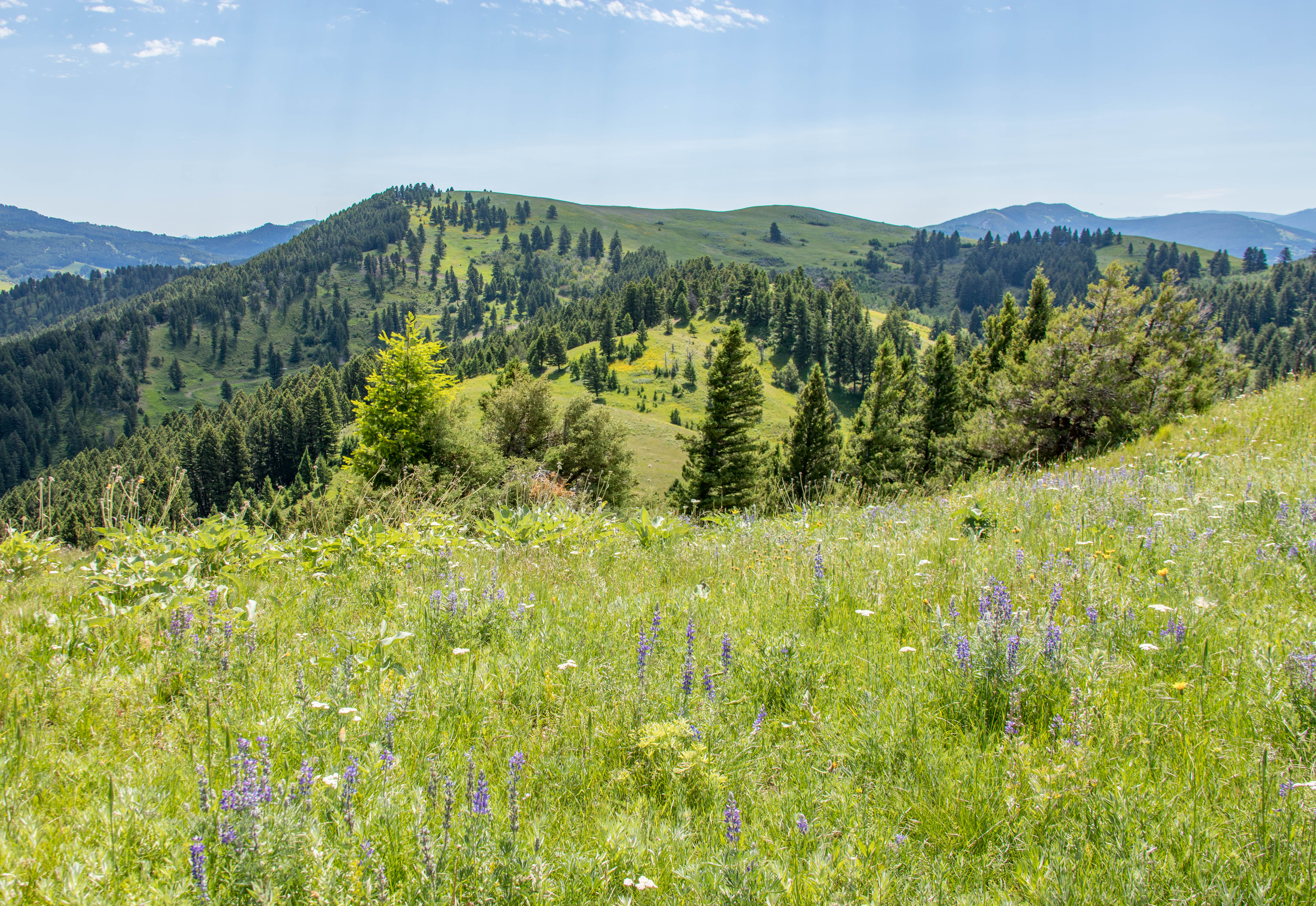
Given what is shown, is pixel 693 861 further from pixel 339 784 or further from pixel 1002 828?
pixel 339 784

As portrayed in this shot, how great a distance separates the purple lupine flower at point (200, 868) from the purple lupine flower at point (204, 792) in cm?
33

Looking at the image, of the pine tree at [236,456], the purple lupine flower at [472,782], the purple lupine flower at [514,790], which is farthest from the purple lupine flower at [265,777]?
the pine tree at [236,456]

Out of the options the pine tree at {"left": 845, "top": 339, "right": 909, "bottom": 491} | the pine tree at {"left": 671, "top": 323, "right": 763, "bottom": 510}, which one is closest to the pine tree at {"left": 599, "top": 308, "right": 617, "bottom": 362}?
the pine tree at {"left": 845, "top": 339, "right": 909, "bottom": 491}

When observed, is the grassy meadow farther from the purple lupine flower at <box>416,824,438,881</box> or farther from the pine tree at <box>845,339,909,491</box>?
the pine tree at <box>845,339,909,491</box>

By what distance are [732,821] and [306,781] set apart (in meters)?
1.51

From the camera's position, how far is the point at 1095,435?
24.9m

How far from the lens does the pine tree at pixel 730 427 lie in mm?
44844

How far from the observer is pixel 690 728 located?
9.09 feet

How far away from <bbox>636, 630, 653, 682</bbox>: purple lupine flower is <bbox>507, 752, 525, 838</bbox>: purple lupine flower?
2.30 ft

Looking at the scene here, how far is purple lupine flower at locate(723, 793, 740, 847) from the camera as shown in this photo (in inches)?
83.9

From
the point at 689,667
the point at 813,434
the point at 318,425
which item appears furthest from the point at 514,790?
→ the point at 318,425

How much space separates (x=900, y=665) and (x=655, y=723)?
145cm

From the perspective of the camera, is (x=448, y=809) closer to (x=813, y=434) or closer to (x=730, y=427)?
(x=730, y=427)

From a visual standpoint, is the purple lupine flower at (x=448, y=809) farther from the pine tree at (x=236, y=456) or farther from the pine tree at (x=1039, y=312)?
the pine tree at (x=236, y=456)
